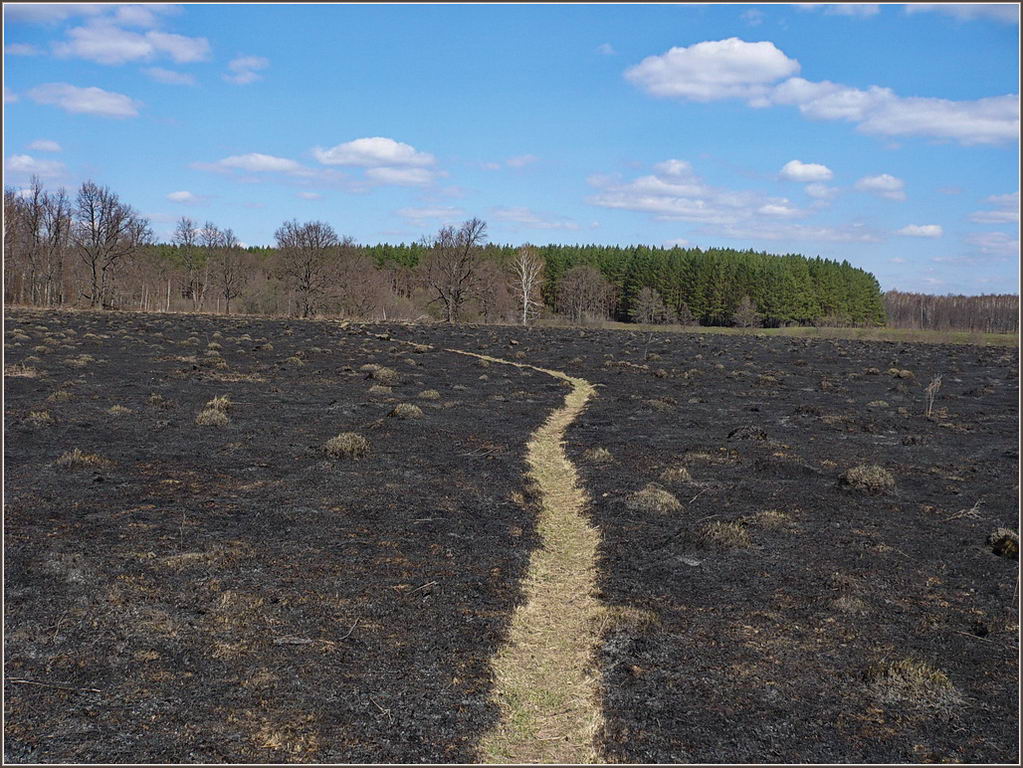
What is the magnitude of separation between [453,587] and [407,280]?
127 meters

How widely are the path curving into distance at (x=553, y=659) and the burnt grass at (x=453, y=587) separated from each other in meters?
0.21

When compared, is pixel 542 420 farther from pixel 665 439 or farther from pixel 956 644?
pixel 956 644

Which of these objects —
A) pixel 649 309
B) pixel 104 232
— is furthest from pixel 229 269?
pixel 649 309

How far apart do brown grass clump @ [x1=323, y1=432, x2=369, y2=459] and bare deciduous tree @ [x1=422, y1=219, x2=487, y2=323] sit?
241 ft

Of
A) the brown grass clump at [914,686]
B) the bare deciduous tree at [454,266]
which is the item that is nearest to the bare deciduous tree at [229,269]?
the bare deciduous tree at [454,266]

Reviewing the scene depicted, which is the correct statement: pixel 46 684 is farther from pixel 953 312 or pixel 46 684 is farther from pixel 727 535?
pixel 953 312

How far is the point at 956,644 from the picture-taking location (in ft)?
27.9

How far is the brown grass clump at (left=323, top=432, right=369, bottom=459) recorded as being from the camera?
16469 millimetres

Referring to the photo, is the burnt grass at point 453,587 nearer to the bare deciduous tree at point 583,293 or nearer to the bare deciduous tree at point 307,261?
the bare deciduous tree at point 307,261

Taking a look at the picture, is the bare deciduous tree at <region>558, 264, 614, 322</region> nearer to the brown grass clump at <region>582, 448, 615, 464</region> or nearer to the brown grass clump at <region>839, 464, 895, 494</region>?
the brown grass clump at <region>582, 448, 615, 464</region>

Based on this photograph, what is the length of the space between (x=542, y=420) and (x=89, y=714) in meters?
17.3

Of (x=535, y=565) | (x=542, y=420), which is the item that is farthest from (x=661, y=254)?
(x=535, y=565)

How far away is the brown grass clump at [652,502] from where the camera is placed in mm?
13406

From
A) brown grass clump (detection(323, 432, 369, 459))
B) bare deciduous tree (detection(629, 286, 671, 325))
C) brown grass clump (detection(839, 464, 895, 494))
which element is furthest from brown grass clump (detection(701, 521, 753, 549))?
bare deciduous tree (detection(629, 286, 671, 325))
